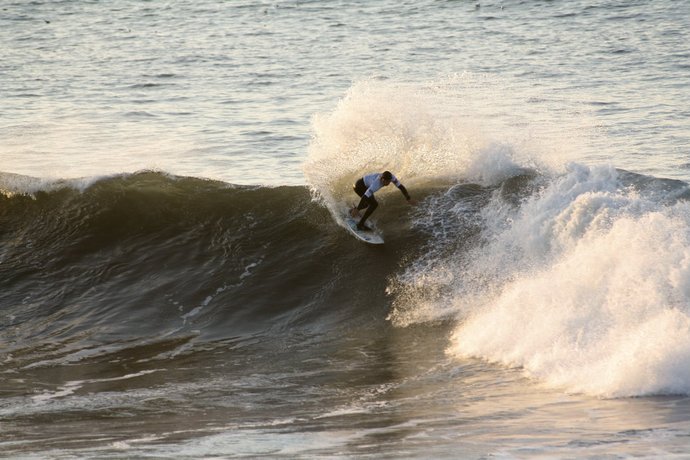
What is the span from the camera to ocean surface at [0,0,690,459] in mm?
10102

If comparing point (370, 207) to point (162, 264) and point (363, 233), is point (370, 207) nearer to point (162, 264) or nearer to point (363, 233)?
point (363, 233)

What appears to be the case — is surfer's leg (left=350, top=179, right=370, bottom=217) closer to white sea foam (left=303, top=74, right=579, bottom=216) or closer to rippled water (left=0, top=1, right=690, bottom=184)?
white sea foam (left=303, top=74, right=579, bottom=216)

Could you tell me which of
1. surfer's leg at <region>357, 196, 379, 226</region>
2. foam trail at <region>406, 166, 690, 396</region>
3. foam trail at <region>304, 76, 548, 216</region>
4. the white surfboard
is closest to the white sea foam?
foam trail at <region>304, 76, 548, 216</region>

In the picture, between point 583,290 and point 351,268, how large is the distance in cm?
452

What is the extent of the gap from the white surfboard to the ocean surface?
22cm

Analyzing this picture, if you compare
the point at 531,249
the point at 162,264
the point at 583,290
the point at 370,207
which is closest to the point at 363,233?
the point at 370,207

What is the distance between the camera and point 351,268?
16.2 meters

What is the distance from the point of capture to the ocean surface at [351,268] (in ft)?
33.1

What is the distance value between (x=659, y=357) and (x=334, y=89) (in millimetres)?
20398

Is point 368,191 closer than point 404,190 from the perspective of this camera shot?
No

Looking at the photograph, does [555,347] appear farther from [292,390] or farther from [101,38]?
[101,38]

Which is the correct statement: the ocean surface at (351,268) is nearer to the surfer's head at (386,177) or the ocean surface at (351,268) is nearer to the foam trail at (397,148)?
the foam trail at (397,148)

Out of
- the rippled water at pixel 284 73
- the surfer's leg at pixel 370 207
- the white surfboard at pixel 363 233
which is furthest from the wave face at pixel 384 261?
the rippled water at pixel 284 73

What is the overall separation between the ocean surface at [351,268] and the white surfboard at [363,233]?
216 millimetres
